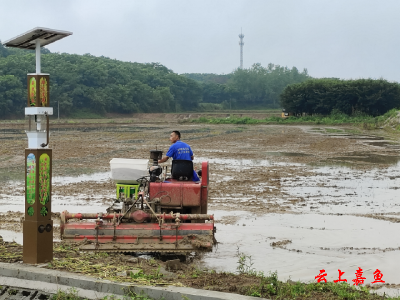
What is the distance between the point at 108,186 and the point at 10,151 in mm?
13444

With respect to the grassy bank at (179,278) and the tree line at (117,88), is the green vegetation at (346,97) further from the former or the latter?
the grassy bank at (179,278)

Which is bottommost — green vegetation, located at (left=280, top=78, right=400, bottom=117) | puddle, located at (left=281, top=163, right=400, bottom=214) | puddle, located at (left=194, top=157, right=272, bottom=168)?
puddle, located at (left=281, top=163, right=400, bottom=214)

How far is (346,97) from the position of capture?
2827 inches

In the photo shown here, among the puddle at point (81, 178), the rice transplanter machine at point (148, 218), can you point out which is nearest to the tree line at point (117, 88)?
the puddle at point (81, 178)

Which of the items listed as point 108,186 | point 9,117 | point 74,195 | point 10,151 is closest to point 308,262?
point 74,195

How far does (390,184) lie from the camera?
55.8ft

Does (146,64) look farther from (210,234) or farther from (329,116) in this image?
(210,234)

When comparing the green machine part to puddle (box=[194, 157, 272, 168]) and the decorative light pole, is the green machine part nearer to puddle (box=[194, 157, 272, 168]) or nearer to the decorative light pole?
the decorative light pole

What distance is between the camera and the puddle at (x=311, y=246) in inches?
319

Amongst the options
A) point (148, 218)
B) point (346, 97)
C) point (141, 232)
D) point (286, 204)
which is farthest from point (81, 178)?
point (346, 97)

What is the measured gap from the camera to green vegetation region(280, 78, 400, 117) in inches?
2768

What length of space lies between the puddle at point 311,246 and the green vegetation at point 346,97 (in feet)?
200

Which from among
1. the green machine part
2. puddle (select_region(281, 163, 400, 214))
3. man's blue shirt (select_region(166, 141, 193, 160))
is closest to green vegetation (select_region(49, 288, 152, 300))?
the green machine part

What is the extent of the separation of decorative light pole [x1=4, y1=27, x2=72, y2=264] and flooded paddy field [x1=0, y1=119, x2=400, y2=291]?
2750 millimetres
